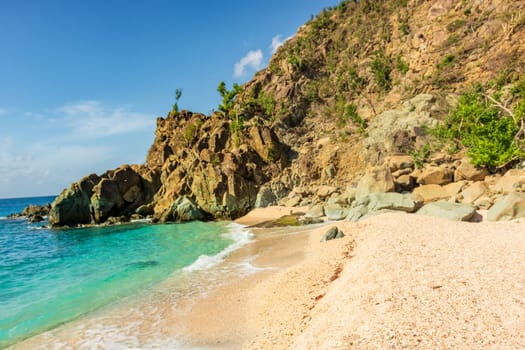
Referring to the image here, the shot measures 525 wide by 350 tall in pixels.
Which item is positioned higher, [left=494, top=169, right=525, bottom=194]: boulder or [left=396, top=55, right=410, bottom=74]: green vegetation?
[left=396, top=55, right=410, bottom=74]: green vegetation

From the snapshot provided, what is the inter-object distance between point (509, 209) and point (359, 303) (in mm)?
11234

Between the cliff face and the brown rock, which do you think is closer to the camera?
the brown rock

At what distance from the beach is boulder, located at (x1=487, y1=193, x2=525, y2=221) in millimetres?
917

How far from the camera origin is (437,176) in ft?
75.7

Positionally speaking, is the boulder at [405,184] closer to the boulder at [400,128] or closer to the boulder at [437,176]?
the boulder at [437,176]

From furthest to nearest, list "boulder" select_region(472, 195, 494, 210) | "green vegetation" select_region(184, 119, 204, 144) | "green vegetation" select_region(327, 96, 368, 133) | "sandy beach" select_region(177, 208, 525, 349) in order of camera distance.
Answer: "green vegetation" select_region(184, 119, 204, 144), "green vegetation" select_region(327, 96, 368, 133), "boulder" select_region(472, 195, 494, 210), "sandy beach" select_region(177, 208, 525, 349)

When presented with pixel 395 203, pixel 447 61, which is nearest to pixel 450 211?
pixel 395 203

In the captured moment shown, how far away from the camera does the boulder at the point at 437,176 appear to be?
2291 centimetres

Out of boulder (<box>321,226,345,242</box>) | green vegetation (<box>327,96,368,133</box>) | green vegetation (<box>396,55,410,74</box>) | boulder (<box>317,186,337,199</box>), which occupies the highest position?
green vegetation (<box>396,55,410,74</box>)

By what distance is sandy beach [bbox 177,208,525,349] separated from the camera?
15.2ft

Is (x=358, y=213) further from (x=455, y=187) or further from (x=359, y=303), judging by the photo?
(x=359, y=303)

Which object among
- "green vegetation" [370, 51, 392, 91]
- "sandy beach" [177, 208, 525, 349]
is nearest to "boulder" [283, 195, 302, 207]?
"sandy beach" [177, 208, 525, 349]

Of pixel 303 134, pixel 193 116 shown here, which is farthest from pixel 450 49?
pixel 193 116

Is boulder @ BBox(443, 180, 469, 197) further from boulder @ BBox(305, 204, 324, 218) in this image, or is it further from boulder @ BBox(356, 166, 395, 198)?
boulder @ BBox(305, 204, 324, 218)
